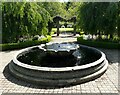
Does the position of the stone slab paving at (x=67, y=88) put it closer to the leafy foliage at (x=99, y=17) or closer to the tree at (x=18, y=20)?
the leafy foliage at (x=99, y=17)

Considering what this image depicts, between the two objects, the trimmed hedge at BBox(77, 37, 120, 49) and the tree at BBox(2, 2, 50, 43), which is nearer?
the trimmed hedge at BBox(77, 37, 120, 49)

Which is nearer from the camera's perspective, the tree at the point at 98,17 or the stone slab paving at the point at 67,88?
the stone slab paving at the point at 67,88

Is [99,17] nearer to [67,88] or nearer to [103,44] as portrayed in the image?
[103,44]

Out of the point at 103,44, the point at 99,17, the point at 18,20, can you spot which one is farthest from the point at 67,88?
the point at 18,20

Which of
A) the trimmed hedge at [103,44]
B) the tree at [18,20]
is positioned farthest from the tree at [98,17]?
the tree at [18,20]

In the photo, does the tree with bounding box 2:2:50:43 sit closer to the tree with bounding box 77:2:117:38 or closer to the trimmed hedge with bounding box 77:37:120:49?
the tree with bounding box 77:2:117:38

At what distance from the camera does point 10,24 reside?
17.3m

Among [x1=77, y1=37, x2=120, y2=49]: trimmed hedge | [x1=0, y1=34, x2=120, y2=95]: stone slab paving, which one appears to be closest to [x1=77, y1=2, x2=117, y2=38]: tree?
[x1=77, y1=37, x2=120, y2=49]: trimmed hedge

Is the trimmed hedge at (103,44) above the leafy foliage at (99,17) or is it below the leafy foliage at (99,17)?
below

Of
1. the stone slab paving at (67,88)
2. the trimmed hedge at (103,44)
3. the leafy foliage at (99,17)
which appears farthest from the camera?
the trimmed hedge at (103,44)

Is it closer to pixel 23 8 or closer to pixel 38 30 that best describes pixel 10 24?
pixel 23 8

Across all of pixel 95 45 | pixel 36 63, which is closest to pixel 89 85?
pixel 36 63

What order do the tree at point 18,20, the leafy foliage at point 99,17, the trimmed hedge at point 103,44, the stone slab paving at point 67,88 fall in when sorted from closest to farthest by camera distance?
the stone slab paving at point 67,88 < the leafy foliage at point 99,17 < the trimmed hedge at point 103,44 < the tree at point 18,20

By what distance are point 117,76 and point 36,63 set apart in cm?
473
